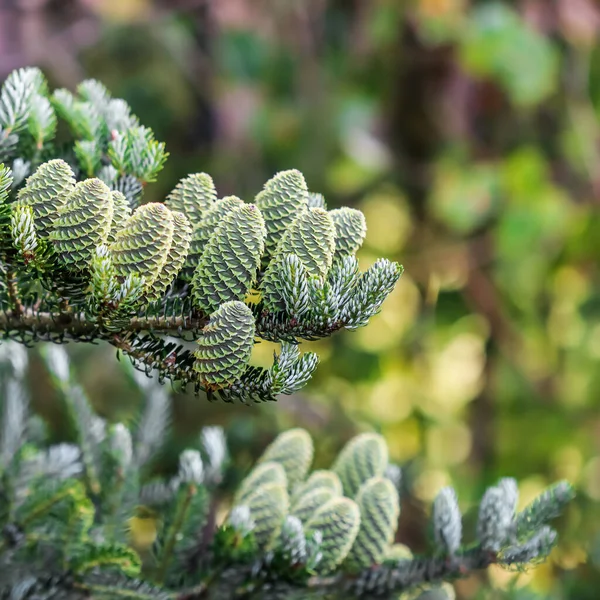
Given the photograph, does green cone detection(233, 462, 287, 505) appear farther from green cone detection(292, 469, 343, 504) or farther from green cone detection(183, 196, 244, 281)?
green cone detection(183, 196, 244, 281)

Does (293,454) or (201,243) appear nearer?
(201,243)

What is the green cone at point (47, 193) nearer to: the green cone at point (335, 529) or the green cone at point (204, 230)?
the green cone at point (204, 230)

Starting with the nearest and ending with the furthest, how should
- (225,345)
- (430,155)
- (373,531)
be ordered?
(225,345)
(373,531)
(430,155)

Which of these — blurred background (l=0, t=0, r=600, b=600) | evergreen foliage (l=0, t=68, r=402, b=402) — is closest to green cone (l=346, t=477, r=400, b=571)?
evergreen foliage (l=0, t=68, r=402, b=402)

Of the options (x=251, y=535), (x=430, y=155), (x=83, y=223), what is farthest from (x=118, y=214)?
(x=430, y=155)

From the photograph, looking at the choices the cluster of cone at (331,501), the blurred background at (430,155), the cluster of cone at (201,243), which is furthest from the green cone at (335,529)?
the blurred background at (430,155)

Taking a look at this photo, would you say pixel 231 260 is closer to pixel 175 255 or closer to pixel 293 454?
pixel 175 255
